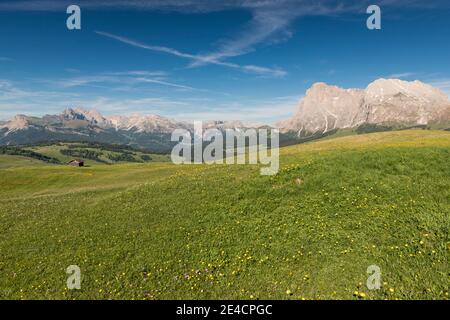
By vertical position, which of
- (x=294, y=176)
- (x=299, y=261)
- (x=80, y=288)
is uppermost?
(x=294, y=176)

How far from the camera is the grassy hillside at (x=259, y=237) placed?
668 inches

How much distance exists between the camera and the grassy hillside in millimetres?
16969

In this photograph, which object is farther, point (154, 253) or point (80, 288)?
point (154, 253)

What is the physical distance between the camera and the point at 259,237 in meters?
22.0

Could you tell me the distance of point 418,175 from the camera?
28.7 metres

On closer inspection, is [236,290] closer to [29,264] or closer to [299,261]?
[299,261]
